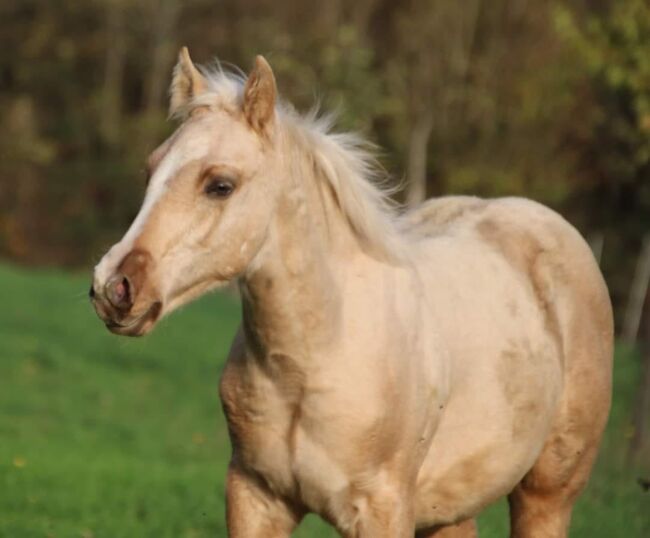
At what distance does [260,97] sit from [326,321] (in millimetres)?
839

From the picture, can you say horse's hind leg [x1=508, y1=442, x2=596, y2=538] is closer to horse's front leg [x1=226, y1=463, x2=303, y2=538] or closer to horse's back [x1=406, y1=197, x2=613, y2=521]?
horse's back [x1=406, y1=197, x2=613, y2=521]

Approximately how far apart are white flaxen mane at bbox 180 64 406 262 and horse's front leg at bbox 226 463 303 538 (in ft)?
3.13

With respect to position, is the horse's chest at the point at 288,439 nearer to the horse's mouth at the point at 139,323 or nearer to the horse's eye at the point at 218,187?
the horse's mouth at the point at 139,323

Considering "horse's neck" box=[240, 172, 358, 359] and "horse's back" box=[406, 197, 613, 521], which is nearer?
"horse's neck" box=[240, 172, 358, 359]

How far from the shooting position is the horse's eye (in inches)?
206

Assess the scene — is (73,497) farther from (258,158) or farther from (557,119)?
(557,119)

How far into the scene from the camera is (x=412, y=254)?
20.5 ft

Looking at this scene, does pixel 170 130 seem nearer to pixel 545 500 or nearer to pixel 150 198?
pixel 545 500

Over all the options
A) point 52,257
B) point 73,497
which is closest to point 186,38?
point 52,257

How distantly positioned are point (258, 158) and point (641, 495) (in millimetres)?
5868

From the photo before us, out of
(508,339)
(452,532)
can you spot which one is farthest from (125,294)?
(452,532)

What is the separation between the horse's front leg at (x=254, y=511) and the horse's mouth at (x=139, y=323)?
0.86m

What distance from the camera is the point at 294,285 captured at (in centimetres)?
561

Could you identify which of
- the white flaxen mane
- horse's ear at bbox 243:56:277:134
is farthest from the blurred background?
horse's ear at bbox 243:56:277:134
